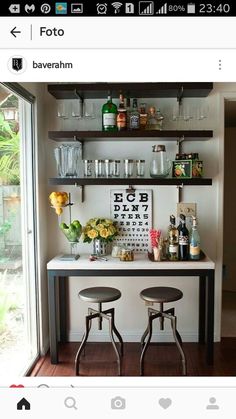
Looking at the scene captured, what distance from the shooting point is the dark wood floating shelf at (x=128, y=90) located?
1899mm

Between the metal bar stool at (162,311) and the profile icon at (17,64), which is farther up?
the profile icon at (17,64)

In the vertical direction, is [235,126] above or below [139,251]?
above

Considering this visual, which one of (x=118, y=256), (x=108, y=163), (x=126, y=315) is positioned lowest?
(x=126, y=315)

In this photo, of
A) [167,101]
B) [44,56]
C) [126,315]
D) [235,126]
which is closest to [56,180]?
[167,101]

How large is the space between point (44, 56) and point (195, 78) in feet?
0.71

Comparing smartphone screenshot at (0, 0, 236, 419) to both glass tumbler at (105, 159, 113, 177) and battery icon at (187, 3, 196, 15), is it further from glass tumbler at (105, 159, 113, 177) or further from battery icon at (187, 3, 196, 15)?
battery icon at (187, 3, 196, 15)

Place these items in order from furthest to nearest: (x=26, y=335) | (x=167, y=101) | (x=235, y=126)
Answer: (x=235, y=126)
(x=167, y=101)
(x=26, y=335)

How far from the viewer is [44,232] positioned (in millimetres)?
2271

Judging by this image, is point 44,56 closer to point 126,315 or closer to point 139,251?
point 139,251

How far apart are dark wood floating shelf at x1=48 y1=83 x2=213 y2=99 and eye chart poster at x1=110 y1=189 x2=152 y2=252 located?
0.64m
